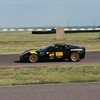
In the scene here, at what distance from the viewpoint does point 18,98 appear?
7129mm

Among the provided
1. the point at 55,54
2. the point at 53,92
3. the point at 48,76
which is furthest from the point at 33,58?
the point at 53,92

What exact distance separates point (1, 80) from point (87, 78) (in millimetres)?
3580

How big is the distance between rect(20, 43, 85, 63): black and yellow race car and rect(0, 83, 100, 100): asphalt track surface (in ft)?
22.6

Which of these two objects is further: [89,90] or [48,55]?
[48,55]

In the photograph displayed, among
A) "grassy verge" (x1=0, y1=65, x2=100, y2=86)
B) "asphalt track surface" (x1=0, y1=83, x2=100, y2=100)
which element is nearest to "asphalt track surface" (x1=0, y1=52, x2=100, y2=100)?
"asphalt track surface" (x1=0, y1=83, x2=100, y2=100)

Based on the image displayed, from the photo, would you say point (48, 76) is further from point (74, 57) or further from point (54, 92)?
point (74, 57)

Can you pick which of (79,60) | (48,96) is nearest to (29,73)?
(48,96)

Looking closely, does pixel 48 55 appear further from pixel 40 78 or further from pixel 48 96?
pixel 48 96

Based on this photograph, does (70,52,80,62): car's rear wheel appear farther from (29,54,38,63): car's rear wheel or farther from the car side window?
(29,54,38,63): car's rear wheel

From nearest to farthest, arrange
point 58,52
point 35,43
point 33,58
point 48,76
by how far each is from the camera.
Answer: point 48,76
point 33,58
point 58,52
point 35,43

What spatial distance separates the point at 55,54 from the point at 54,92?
8.17 m

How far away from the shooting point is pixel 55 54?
52.0ft

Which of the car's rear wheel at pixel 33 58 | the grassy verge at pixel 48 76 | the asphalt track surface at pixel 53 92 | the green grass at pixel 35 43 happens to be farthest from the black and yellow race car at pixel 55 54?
the green grass at pixel 35 43

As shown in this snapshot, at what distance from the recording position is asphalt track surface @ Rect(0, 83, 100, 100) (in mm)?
7148
